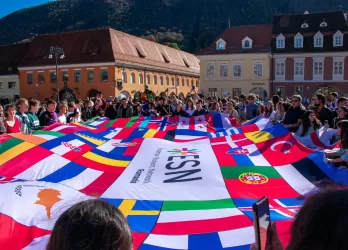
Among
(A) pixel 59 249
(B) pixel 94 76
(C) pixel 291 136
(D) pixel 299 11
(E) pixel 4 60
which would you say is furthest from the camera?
(D) pixel 299 11

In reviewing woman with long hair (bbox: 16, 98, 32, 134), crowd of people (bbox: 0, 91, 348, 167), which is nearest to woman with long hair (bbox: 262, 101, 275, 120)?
crowd of people (bbox: 0, 91, 348, 167)

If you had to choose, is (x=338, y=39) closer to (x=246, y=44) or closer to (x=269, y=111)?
(x=246, y=44)

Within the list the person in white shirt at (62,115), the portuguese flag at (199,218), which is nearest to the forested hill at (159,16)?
the person in white shirt at (62,115)

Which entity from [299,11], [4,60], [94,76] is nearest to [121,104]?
[94,76]

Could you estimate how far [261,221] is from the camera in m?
1.46

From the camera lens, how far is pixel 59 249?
114 cm

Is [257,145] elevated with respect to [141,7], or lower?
lower

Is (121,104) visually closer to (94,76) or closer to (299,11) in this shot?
(94,76)

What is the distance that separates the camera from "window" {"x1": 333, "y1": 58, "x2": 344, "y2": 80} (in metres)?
33.4

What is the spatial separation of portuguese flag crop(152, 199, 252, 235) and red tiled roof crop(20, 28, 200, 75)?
32592mm

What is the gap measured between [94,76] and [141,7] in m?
70.7

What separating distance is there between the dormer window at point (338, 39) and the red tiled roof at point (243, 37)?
18.9 ft

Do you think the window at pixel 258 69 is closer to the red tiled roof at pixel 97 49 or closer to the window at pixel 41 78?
the red tiled roof at pixel 97 49

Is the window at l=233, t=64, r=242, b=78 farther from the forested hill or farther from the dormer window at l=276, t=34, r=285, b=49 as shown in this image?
the forested hill
